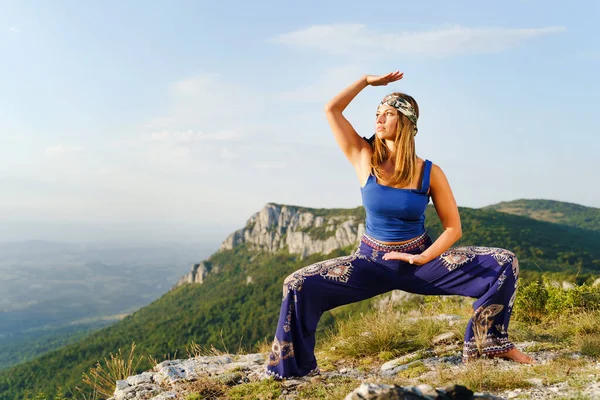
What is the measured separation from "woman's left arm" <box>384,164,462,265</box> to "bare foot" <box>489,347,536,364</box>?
3.43 ft

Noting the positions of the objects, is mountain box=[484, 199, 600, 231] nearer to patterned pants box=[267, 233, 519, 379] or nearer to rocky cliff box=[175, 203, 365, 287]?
rocky cliff box=[175, 203, 365, 287]

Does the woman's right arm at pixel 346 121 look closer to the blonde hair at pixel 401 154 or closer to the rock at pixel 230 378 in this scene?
the blonde hair at pixel 401 154

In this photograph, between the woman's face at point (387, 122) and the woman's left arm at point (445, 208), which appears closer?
the woman's left arm at point (445, 208)

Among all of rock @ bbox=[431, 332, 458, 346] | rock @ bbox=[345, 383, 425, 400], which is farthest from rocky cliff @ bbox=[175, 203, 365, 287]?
rock @ bbox=[345, 383, 425, 400]

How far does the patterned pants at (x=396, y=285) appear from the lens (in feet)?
12.8

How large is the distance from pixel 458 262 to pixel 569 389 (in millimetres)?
1254

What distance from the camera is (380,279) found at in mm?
3973

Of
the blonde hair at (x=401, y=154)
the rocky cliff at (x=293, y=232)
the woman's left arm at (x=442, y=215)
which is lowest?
the rocky cliff at (x=293, y=232)

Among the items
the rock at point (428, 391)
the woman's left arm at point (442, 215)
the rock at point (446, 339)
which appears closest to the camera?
the rock at point (428, 391)

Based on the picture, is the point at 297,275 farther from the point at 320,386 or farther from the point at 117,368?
the point at 117,368

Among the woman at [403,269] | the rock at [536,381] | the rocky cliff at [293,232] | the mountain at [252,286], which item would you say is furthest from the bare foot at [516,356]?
the rocky cliff at [293,232]

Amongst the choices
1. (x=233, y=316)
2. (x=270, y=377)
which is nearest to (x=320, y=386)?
(x=270, y=377)

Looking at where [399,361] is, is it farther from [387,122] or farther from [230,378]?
[387,122]

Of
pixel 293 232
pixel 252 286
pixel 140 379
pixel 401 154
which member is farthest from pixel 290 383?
pixel 293 232
